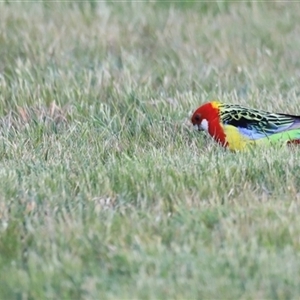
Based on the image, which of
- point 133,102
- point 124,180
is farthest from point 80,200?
point 133,102

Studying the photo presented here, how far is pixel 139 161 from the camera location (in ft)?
16.2

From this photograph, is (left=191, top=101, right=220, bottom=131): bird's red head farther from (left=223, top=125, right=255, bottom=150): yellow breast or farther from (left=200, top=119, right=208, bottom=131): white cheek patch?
(left=223, top=125, right=255, bottom=150): yellow breast

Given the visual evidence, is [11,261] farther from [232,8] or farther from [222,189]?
[232,8]

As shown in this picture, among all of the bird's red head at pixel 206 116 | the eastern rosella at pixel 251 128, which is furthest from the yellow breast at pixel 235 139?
the bird's red head at pixel 206 116

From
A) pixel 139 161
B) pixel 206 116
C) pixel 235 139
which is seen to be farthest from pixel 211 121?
pixel 139 161

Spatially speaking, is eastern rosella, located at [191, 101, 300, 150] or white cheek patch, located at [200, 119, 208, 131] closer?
eastern rosella, located at [191, 101, 300, 150]

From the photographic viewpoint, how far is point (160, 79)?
7.34 metres

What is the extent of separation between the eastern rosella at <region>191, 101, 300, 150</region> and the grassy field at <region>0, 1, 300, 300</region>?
0.15 m

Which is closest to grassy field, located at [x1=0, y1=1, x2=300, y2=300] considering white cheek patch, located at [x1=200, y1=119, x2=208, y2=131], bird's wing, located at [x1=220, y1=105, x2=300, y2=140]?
white cheek patch, located at [x1=200, y1=119, x2=208, y2=131]

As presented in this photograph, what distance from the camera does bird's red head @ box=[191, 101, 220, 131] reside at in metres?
5.70

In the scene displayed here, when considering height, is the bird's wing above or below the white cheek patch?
above

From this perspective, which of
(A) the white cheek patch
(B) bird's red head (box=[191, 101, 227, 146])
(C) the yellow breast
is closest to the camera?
(C) the yellow breast

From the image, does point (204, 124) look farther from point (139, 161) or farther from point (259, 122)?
point (139, 161)

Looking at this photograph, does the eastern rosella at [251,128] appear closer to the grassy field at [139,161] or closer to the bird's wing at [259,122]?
the bird's wing at [259,122]
